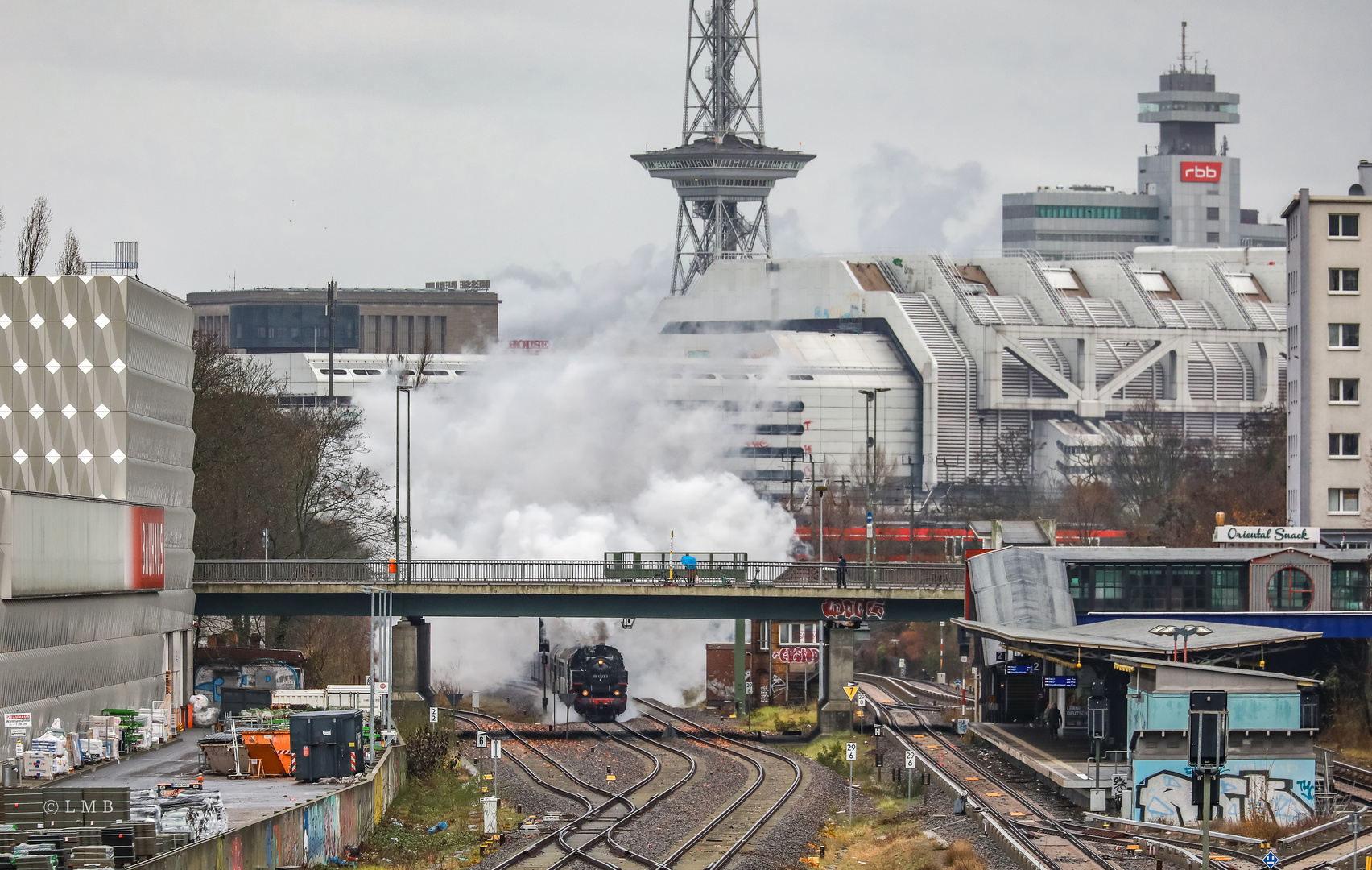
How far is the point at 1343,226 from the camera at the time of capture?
84.5 metres

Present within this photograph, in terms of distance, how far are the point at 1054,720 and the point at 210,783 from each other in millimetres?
27153

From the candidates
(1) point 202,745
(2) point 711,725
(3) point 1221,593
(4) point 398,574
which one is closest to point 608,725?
(2) point 711,725

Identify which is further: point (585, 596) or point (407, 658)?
point (407, 658)

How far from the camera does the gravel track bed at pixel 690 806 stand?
50.8m

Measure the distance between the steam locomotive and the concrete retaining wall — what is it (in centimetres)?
3154

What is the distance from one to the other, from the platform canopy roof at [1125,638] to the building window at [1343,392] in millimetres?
19069

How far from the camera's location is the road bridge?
260ft

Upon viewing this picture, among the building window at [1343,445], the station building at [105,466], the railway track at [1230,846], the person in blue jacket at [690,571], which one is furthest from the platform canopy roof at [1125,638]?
the station building at [105,466]

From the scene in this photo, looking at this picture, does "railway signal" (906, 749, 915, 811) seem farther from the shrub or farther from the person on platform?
the shrub

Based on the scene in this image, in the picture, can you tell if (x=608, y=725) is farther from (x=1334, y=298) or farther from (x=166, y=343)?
(x=1334, y=298)

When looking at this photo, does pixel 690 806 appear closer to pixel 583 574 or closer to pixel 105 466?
pixel 105 466

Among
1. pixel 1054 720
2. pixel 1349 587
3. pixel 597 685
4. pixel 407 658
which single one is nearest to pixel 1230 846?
pixel 1054 720

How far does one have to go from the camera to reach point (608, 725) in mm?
83062

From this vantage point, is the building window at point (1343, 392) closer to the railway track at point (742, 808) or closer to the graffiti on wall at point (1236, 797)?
the railway track at point (742, 808)
